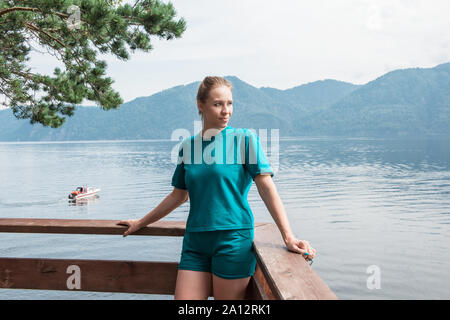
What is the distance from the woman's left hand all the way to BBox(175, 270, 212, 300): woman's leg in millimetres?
364

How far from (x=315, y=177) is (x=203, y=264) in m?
38.2

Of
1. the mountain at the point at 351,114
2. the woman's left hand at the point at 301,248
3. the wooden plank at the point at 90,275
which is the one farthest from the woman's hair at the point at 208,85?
the mountain at the point at 351,114

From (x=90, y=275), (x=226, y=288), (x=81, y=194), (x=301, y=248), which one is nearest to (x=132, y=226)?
(x=90, y=275)

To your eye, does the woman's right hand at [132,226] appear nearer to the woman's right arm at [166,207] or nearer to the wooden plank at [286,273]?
the woman's right arm at [166,207]

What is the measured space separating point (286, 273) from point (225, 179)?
1.54ft

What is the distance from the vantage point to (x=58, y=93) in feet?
24.0

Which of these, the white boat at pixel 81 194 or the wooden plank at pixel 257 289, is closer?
the wooden plank at pixel 257 289

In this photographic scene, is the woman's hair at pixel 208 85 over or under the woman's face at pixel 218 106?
over

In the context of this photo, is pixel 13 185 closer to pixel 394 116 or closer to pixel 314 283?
pixel 314 283

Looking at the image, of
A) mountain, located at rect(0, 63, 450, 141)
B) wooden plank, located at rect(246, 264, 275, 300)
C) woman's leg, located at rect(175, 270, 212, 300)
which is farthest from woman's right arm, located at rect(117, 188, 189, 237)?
mountain, located at rect(0, 63, 450, 141)

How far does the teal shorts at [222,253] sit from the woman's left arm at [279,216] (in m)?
0.14

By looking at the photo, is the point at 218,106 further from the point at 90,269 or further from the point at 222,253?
the point at 90,269

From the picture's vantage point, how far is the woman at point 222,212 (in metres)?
1.71

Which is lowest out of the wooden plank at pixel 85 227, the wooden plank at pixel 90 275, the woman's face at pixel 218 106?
the wooden plank at pixel 90 275
